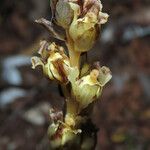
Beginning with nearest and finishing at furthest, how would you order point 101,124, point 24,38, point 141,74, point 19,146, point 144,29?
point 19,146
point 101,124
point 141,74
point 144,29
point 24,38

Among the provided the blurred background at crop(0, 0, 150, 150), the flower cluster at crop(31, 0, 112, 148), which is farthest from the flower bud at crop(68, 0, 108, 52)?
the blurred background at crop(0, 0, 150, 150)

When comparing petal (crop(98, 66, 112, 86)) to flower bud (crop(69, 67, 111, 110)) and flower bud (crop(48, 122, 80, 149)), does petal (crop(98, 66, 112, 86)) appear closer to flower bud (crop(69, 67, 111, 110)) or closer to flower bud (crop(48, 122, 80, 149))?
flower bud (crop(69, 67, 111, 110))

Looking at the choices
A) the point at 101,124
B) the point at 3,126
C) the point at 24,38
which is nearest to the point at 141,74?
the point at 101,124

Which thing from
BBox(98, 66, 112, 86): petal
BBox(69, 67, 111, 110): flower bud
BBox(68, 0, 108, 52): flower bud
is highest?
BBox(68, 0, 108, 52): flower bud

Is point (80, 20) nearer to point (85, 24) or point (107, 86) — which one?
point (85, 24)

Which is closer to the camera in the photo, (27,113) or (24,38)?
(27,113)

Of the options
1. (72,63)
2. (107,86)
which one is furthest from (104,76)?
(107,86)

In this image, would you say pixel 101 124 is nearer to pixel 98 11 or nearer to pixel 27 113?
pixel 27 113
